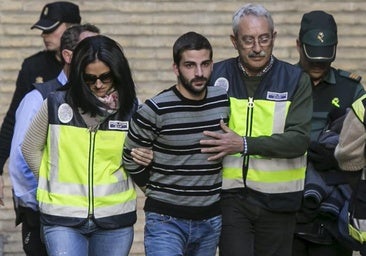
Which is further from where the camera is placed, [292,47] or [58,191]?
[292,47]

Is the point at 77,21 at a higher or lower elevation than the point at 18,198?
higher

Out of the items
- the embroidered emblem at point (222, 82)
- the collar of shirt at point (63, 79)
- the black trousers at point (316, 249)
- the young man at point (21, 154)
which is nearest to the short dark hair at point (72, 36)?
the young man at point (21, 154)

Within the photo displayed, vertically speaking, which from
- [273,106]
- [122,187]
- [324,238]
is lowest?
[324,238]

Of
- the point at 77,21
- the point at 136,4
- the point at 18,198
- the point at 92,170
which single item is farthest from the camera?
the point at 136,4

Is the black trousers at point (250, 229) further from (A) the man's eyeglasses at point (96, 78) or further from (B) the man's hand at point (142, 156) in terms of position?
(A) the man's eyeglasses at point (96, 78)

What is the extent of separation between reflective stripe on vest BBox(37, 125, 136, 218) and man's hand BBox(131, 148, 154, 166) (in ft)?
0.45

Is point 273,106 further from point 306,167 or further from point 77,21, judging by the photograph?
point 77,21

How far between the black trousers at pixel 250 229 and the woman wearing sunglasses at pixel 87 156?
559 millimetres

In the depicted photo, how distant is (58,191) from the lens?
665cm

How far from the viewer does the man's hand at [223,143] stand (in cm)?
666

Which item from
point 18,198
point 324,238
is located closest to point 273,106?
point 324,238

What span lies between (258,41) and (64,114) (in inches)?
46.9

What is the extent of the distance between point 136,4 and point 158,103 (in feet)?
10.7

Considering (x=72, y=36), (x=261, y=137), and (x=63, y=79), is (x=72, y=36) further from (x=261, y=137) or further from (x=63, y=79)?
(x=261, y=137)
